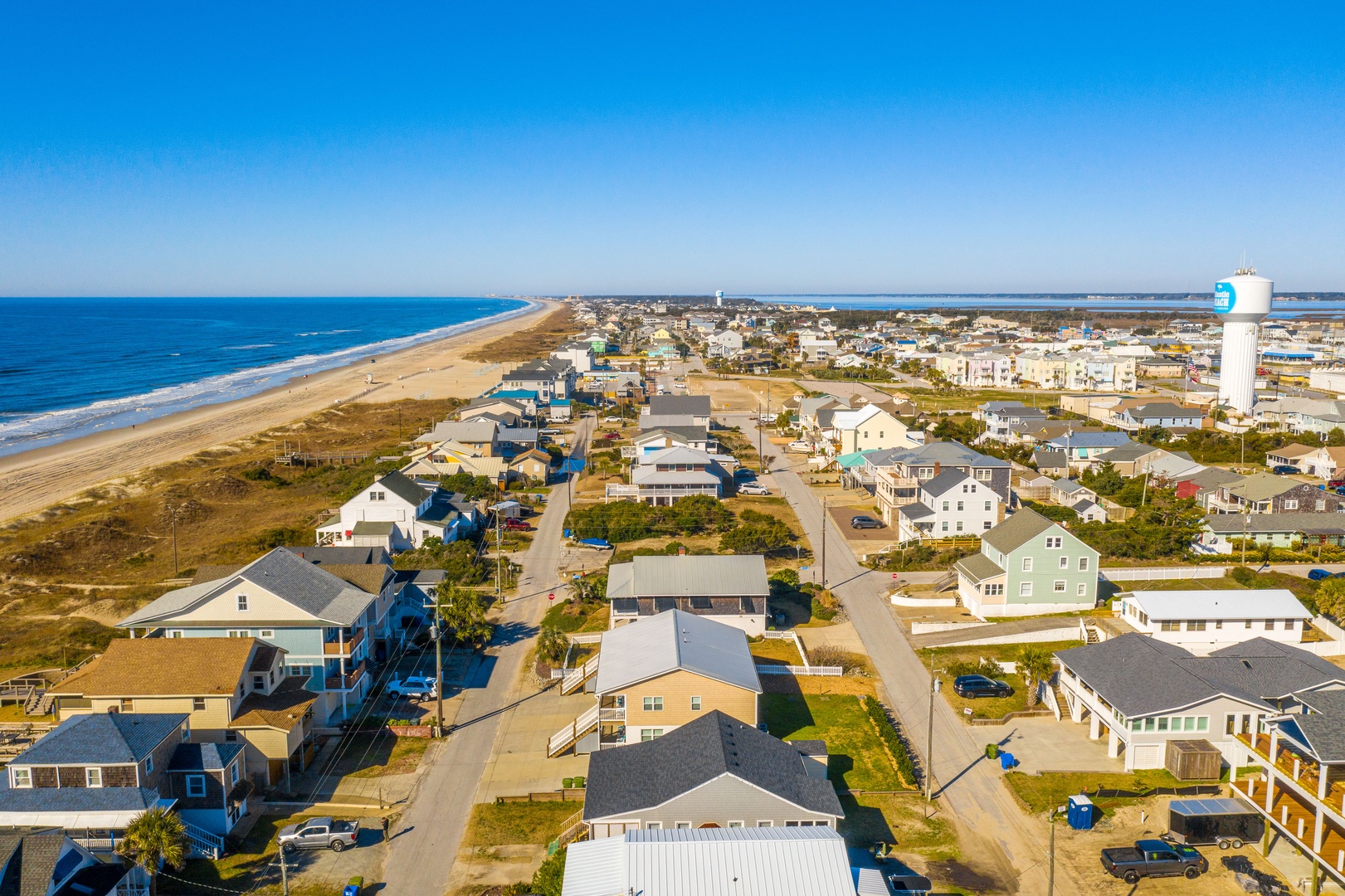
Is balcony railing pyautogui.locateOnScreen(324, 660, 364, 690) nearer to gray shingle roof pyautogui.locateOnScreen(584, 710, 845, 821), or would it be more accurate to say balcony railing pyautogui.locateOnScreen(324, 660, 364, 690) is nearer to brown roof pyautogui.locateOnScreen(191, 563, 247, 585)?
brown roof pyautogui.locateOnScreen(191, 563, 247, 585)

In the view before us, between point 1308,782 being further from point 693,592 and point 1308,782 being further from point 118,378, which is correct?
point 118,378

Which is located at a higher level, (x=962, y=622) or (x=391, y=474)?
(x=391, y=474)

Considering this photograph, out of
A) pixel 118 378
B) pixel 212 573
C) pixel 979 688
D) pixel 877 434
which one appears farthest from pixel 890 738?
pixel 118 378

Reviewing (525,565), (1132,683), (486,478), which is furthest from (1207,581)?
(486,478)

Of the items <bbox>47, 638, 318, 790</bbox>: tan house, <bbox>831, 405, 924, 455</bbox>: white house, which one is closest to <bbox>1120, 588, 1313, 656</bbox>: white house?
<bbox>47, 638, 318, 790</bbox>: tan house

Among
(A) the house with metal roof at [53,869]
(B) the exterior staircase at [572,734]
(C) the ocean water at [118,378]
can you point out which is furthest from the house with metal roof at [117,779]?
(C) the ocean water at [118,378]

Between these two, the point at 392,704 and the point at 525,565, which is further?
the point at 525,565

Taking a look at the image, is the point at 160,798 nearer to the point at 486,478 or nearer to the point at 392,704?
the point at 392,704

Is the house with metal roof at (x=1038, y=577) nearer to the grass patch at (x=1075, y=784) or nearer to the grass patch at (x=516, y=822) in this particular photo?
the grass patch at (x=1075, y=784)
